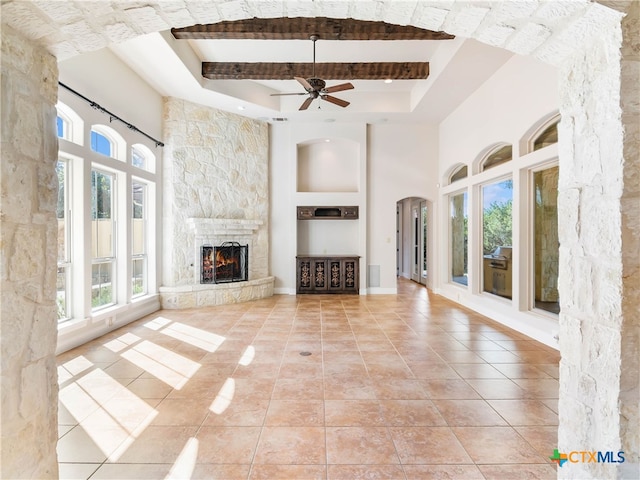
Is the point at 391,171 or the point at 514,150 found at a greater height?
the point at 391,171

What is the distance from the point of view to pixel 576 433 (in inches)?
57.1

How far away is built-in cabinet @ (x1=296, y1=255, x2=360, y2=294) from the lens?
7.55 meters

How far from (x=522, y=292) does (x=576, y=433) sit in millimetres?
3689

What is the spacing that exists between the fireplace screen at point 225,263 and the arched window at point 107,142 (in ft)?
7.33

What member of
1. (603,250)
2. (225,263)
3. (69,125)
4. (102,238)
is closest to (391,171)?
(225,263)

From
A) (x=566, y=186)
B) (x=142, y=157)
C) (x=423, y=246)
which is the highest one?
(x=142, y=157)

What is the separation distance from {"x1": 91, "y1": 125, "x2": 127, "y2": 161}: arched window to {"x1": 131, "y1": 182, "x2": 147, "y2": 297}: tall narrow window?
2.45 ft

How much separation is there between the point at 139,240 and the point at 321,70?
4.42 meters

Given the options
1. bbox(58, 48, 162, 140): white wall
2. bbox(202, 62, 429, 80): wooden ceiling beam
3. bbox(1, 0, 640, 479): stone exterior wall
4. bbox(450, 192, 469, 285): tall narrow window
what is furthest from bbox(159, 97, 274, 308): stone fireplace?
bbox(1, 0, 640, 479): stone exterior wall

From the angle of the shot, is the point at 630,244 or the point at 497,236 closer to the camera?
the point at 630,244

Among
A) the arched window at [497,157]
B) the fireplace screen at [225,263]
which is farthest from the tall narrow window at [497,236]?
the fireplace screen at [225,263]

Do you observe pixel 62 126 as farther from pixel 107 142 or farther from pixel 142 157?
pixel 142 157

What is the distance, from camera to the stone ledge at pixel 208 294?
593 centimetres

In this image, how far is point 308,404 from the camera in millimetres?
2566
